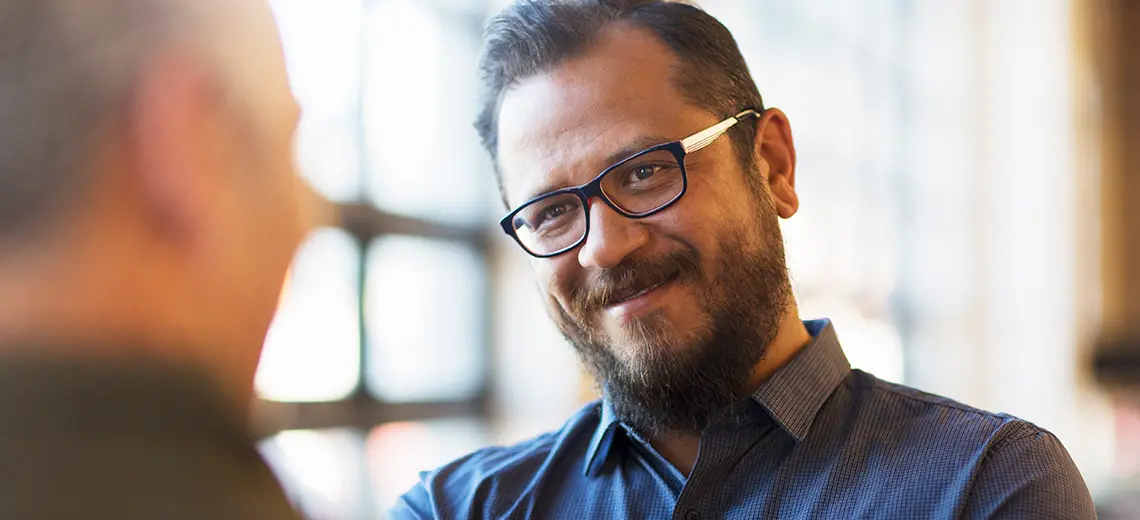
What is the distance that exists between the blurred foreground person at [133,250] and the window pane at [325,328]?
2.19 metres

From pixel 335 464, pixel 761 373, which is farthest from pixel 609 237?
pixel 335 464

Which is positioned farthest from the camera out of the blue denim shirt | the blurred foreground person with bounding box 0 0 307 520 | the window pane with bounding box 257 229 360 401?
the window pane with bounding box 257 229 360 401

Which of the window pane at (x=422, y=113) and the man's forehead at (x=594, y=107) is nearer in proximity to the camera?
the man's forehead at (x=594, y=107)

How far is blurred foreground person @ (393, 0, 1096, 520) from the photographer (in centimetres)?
135

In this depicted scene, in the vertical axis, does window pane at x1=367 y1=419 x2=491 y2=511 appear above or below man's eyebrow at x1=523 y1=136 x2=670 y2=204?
below

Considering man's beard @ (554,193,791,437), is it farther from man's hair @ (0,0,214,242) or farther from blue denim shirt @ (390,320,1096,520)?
man's hair @ (0,0,214,242)

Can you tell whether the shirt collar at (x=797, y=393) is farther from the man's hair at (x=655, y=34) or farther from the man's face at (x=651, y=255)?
the man's hair at (x=655, y=34)

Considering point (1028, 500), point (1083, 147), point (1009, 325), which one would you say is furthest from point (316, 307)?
point (1083, 147)

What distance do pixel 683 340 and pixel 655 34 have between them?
1.46ft

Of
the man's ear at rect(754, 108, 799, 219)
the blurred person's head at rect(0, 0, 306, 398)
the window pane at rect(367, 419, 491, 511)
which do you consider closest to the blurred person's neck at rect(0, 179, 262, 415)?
the blurred person's head at rect(0, 0, 306, 398)

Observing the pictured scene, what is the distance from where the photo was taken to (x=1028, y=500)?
4.07 ft

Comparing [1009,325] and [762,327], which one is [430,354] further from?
[1009,325]

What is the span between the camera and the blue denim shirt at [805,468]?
1.28m

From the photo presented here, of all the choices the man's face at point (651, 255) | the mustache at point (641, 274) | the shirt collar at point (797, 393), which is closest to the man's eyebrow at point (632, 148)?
the man's face at point (651, 255)
